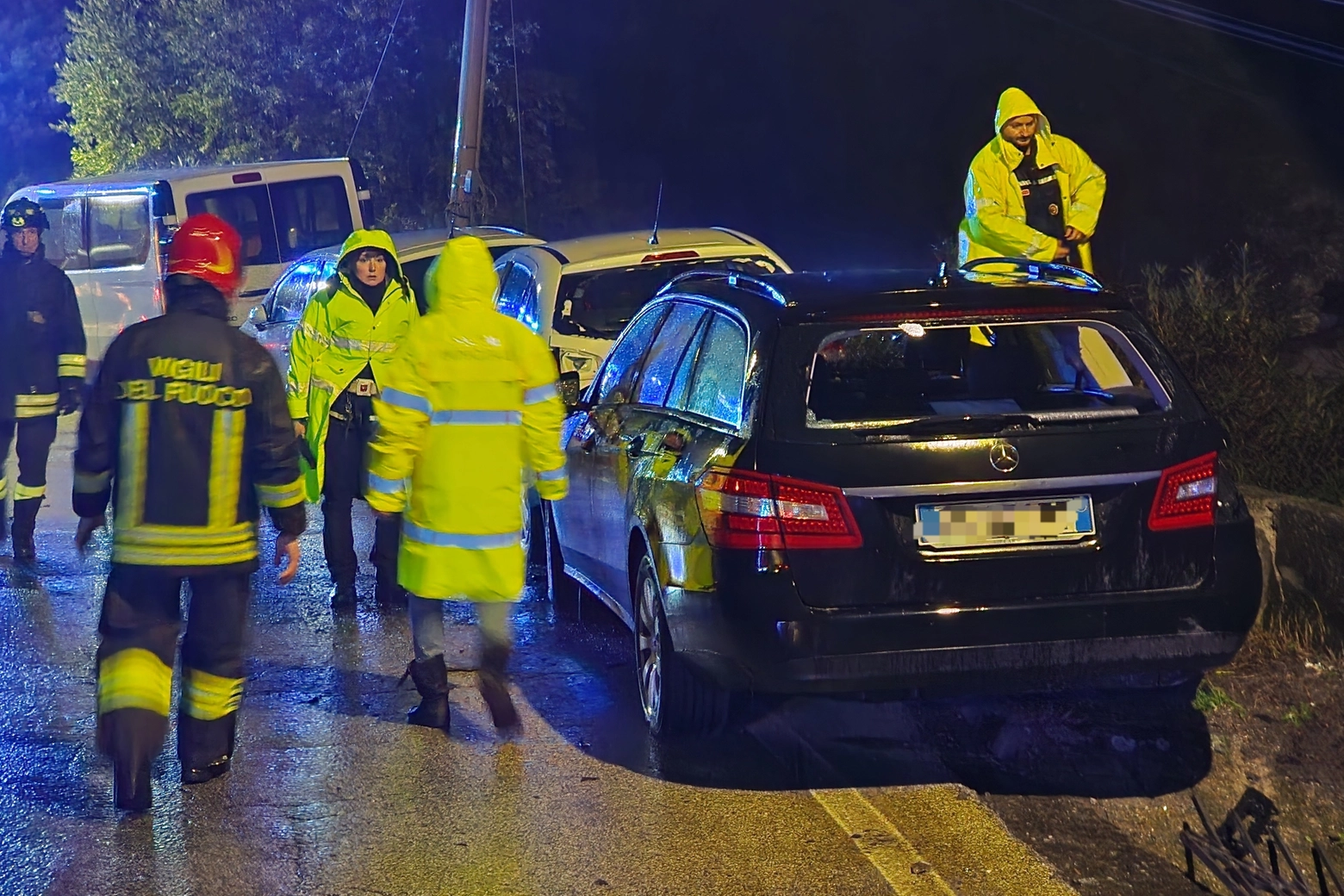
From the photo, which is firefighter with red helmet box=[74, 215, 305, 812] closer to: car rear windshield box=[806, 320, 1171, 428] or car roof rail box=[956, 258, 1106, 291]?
car rear windshield box=[806, 320, 1171, 428]

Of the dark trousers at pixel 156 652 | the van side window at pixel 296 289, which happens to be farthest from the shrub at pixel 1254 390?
the van side window at pixel 296 289

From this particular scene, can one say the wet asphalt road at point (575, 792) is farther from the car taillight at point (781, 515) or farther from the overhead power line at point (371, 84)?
the overhead power line at point (371, 84)

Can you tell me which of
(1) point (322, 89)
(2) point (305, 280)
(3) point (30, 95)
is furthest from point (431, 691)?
(3) point (30, 95)

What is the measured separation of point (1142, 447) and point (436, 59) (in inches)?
763

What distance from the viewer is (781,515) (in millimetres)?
4812

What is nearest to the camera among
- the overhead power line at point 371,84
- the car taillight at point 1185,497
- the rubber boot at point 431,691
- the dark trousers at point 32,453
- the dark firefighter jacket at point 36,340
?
the car taillight at point 1185,497

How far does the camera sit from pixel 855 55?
21172 millimetres

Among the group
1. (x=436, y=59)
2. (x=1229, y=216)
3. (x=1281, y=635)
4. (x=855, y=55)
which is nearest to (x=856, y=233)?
(x=855, y=55)

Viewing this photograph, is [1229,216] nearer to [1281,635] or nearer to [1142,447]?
[1281,635]

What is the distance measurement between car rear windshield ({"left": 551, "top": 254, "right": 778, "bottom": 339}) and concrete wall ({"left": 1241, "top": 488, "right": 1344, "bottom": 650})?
3.61 meters

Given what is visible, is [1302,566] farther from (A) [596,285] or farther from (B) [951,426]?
(A) [596,285]

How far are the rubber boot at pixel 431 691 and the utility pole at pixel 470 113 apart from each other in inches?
417

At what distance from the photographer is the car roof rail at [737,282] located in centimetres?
535

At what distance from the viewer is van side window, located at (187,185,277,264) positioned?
14758 millimetres
